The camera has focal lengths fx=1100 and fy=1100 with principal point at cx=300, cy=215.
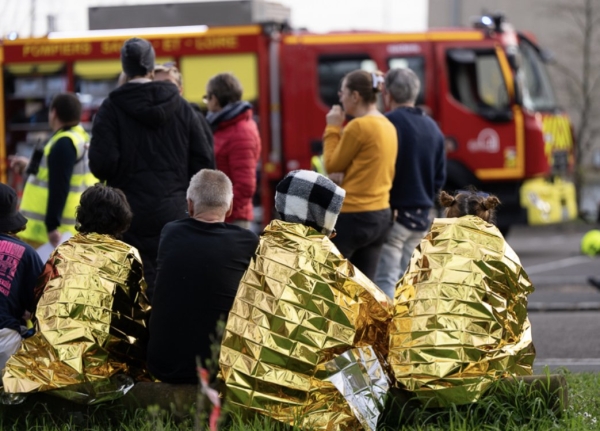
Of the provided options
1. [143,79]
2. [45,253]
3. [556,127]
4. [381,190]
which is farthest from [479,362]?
[556,127]

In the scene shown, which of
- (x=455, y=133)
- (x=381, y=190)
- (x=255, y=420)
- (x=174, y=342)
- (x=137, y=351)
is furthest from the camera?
(x=455, y=133)

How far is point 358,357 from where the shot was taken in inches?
186

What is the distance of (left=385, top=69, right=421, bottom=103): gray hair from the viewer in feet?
23.9

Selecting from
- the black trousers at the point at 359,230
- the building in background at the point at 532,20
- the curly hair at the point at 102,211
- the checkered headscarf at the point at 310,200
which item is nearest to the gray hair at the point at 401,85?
the black trousers at the point at 359,230

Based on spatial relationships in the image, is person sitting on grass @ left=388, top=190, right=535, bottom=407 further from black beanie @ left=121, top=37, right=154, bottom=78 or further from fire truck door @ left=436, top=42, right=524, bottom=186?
fire truck door @ left=436, top=42, right=524, bottom=186

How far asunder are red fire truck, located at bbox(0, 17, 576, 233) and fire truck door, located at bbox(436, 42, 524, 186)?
1 cm

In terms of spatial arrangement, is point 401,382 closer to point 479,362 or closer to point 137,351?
point 479,362

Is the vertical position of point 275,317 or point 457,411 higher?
point 275,317

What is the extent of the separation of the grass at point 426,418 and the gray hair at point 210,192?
957 millimetres

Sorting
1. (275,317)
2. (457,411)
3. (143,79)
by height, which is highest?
(143,79)

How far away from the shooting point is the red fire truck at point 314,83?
14.8 meters

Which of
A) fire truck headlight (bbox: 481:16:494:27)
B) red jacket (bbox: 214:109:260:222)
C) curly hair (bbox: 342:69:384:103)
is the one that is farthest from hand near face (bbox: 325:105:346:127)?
fire truck headlight (bbox: 481:16:494:27)

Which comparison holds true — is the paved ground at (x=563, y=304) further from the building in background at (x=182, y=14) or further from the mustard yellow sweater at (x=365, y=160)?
the building in background at (x=182, y=14)

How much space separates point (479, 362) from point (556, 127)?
1146cm
